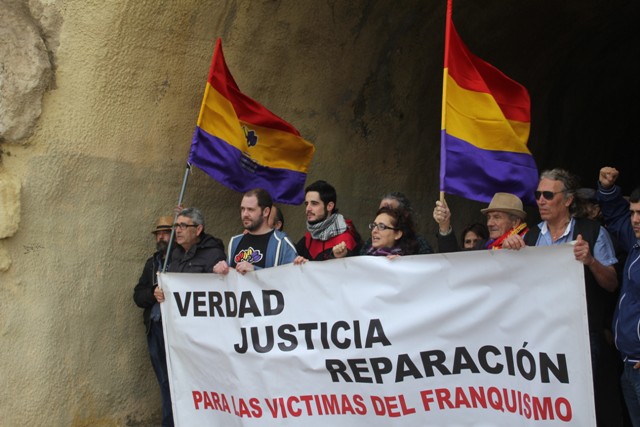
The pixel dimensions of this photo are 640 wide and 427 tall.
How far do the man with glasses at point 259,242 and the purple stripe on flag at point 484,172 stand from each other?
1.13 metres

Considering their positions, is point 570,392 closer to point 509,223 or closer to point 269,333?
point 509,223

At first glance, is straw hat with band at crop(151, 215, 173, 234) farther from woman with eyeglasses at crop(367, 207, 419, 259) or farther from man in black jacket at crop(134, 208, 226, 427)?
woman with eyeglasses at crop(367, 207, 419, 259)

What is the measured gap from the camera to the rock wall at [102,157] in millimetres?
6160

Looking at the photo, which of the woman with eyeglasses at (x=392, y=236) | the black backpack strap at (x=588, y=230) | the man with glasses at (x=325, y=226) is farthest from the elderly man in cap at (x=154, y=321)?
the black backpack strap at (x=588, y=230)

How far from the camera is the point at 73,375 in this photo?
638 centimetres

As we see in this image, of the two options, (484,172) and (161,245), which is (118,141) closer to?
(161,245)

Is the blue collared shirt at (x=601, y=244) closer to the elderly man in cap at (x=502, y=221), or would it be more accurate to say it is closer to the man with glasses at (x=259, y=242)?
the elderly man in cap at (x=502, y=221)

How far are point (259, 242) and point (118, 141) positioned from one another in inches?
53.1

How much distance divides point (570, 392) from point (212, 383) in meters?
2.14

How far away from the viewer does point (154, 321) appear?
21.1 feet

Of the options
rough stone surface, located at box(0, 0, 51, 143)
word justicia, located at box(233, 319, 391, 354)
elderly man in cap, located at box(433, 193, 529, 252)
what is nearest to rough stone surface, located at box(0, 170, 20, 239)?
rough stone surface, located at box(0, 0, 51, 143)

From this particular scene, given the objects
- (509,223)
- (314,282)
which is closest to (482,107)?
(509,223)

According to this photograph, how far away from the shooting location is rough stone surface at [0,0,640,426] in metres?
6.17

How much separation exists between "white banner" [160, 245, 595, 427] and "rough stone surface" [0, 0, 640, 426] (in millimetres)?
983
